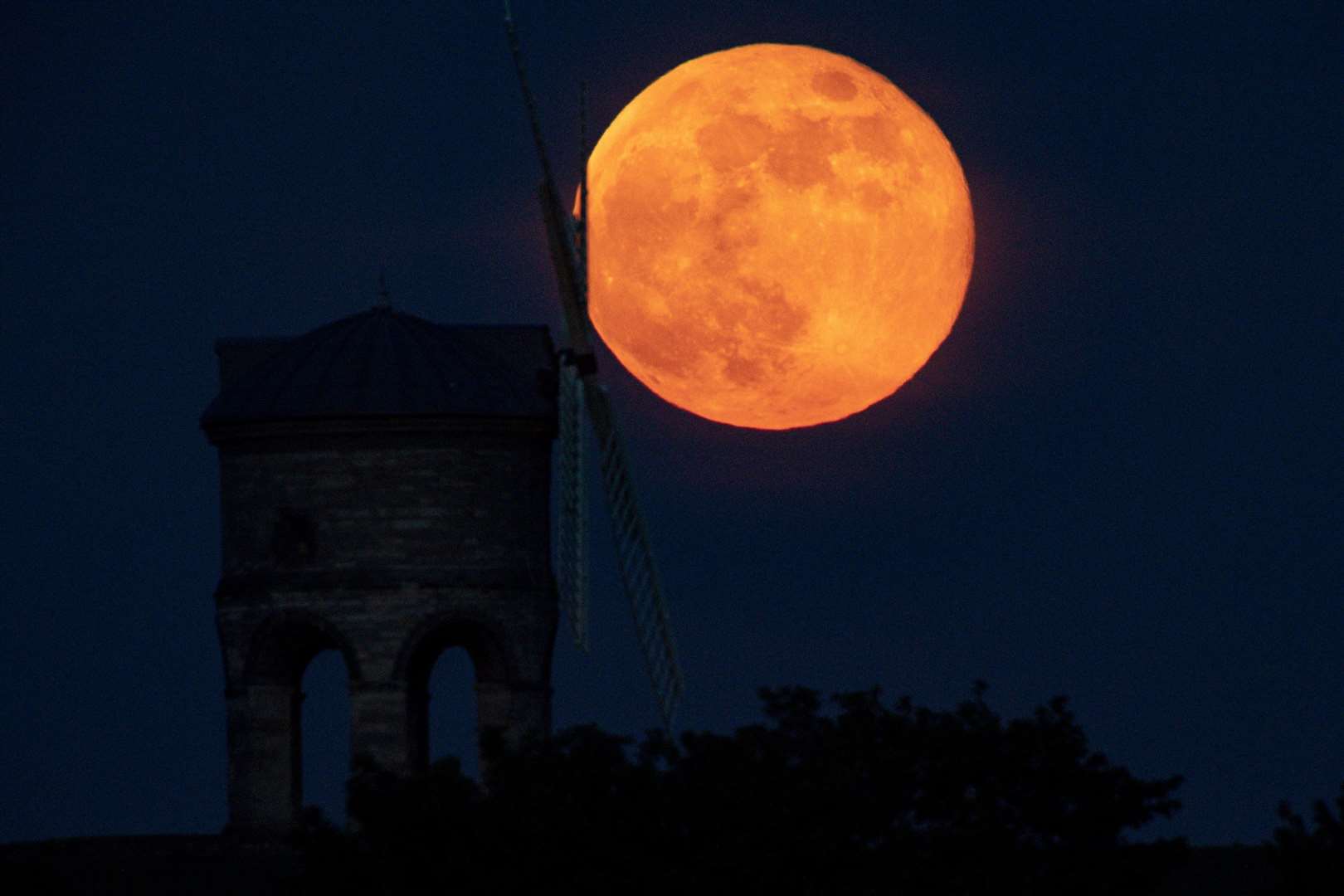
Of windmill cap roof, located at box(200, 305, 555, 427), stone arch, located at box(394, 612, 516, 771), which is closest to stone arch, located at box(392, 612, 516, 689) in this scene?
stone arch, located at box(394, 612, 516, 771)

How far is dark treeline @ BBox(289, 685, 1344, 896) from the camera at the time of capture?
2233 inches

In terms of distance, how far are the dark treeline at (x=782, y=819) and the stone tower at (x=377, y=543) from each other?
8580 mm

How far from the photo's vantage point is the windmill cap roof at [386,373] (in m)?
72.6

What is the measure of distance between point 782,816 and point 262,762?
17615mm

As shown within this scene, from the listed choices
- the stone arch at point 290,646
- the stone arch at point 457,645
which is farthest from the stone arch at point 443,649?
the stone arch at point 290,646

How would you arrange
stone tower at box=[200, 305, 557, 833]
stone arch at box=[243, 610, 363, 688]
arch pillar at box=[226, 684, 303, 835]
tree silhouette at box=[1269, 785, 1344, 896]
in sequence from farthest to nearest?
arch pillar at box=[226, 684, 303, 835]
stone arch at box=[243, 610, 363, 688]
stone tower at box=[200, 305, 557, 833]
tree silhouette at box=[1269, 785, 1344, 896]

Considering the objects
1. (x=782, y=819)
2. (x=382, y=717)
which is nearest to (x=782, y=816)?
(x=782, y=819)

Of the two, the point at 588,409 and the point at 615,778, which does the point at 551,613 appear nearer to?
the point at 588,409

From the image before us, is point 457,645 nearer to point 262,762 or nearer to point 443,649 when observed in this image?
point 443,649

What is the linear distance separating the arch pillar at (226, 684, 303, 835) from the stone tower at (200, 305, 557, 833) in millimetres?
28

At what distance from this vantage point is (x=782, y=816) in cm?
5734

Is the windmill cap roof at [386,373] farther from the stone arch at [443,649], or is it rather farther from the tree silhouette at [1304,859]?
the tree silhouette at [1304,859]

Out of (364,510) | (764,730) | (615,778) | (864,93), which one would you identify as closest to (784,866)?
(615,778)

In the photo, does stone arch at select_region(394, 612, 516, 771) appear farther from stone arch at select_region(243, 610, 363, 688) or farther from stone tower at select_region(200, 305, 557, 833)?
stone arch at select_region(243, 610, 363, 688)
